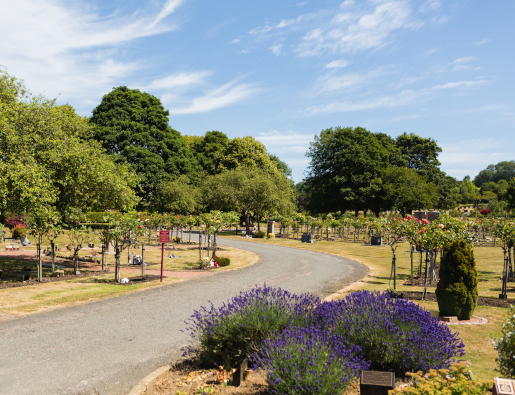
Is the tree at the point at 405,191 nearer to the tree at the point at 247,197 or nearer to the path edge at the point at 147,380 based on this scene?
the tree at the point at 247,197

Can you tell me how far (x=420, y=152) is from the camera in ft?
220

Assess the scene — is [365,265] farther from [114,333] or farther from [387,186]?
[387,186]

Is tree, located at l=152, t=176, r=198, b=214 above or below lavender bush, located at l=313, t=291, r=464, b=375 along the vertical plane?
above

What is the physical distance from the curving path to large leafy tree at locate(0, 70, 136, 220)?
18.6 ft

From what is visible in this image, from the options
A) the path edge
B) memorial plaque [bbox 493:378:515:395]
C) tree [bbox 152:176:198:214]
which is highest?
tree [bbox 152:176:198:214]

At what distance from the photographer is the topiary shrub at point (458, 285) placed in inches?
341

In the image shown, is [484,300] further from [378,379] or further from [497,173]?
[497,173]

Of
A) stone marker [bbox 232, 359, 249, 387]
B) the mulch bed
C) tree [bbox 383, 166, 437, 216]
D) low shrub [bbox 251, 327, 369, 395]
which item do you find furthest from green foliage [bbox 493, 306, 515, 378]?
tree [bbox 383, 166, 437, 216]

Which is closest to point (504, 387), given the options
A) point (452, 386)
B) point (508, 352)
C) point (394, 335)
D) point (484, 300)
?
point (452, 386)

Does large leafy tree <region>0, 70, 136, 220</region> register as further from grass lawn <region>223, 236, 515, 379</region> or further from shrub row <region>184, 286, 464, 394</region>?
grass lawn <region>223, 236, 515, 379</region>

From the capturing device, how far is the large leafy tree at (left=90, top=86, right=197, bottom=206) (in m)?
42.4

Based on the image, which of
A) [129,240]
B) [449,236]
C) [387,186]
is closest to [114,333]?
[129,240]

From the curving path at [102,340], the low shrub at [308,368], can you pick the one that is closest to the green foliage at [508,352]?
the low shrub at [308,368]

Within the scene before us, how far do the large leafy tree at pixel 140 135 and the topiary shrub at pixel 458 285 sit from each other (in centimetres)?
3594
